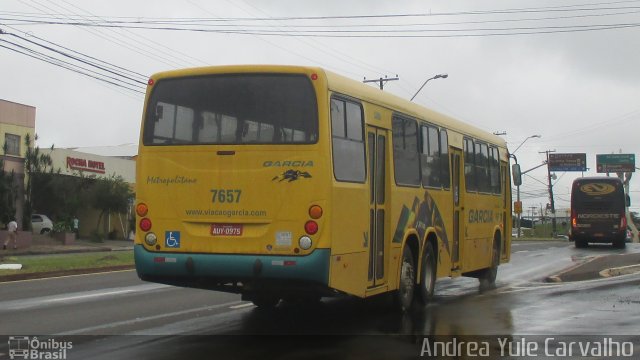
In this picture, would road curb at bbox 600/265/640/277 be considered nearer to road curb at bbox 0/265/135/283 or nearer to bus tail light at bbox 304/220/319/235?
bus tail light at bbox 304/220/319/235

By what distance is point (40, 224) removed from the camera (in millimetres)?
45969

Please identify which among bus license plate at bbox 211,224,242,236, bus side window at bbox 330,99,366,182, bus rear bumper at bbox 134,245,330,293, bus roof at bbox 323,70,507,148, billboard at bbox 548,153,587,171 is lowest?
bus rear bumper at bbox 134,245,330,293

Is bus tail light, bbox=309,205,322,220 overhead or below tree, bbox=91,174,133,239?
below

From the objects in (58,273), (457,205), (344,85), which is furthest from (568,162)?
(344,85)

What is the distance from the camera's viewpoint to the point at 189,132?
9.34m

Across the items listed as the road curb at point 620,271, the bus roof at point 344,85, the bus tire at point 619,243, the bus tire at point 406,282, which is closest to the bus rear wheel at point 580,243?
the bus tire at point 619,243

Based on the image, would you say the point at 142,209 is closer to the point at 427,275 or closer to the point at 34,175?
the point at 427,275

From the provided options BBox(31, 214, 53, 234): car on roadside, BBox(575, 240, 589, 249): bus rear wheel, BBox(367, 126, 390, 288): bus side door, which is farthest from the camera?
BBox(31, 214, 53, 234): car on roadside

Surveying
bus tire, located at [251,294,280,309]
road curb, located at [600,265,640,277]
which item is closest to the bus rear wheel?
road curb, located at [600,265,640,277]

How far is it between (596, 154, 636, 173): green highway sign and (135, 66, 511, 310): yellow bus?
93176 millimetres

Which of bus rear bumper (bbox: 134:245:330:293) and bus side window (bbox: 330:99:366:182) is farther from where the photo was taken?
bus side window (bbox: 330:99:366:182)

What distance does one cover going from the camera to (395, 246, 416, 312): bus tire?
11055 mm

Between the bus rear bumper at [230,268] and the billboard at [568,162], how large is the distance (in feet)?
296

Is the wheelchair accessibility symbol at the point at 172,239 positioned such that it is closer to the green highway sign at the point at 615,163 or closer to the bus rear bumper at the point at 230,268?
the bus rear bumper at the point at 230,268
